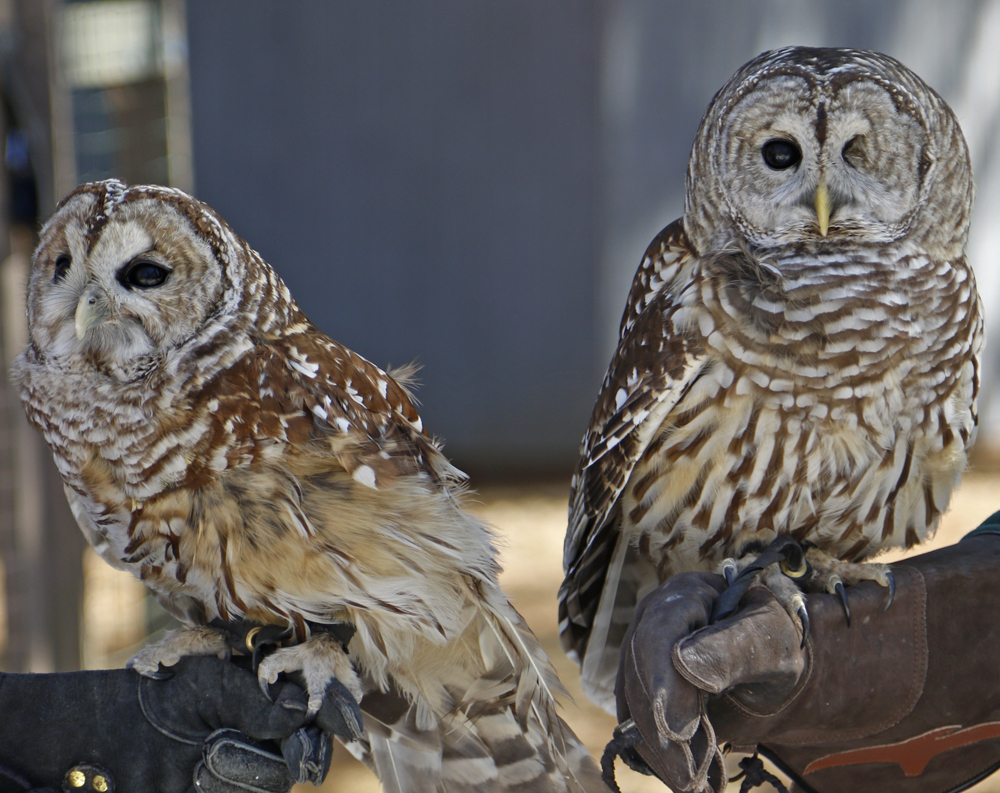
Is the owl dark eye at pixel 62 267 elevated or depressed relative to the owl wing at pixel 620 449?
elevated

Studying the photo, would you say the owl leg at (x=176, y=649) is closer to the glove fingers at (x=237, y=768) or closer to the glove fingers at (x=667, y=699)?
the glove fingers at (x=237, y=768)

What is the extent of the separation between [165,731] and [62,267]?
3.00ft

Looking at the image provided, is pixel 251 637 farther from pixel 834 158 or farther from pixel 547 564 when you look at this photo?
pixel 547 564

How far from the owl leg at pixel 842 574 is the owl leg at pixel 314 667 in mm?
960

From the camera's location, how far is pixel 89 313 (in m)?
1.71

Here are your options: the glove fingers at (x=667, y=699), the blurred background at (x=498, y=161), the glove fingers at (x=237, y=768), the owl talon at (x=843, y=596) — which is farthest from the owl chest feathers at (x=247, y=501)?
the blurred background at (x=498, y=161)

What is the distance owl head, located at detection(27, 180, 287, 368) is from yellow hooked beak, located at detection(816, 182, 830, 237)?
115 centimetres

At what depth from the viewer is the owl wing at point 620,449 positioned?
79.3 inches

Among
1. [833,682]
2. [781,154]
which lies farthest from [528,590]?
[781,154]

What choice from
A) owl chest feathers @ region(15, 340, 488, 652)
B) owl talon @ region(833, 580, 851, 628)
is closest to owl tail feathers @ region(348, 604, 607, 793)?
owl chest feathers @ region(15, 340, 488, 652)

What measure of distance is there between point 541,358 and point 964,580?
17.0 feet

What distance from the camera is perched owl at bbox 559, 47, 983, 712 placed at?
1882 millimetres

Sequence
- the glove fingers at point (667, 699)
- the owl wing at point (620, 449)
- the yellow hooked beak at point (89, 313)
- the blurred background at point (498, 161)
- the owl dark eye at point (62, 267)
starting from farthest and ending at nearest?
the blurred background at point (498, 161), the owl wing at point (620, 449), the owl dark eye at point (62, 267), the yellow hooked beak at point (89, 313), the glove fingers at point (667, 699)

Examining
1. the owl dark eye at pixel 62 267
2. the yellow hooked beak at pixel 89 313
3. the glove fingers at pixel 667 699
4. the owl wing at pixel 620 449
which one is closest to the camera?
the glove fingers at pixel 667 699
